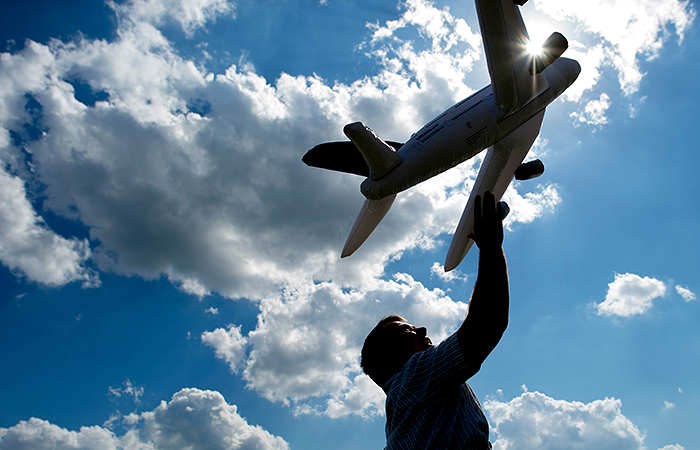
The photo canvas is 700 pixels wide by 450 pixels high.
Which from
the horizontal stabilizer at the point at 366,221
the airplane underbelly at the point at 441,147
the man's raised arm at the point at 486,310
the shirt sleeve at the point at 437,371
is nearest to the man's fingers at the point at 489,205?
the man's raised arm at the point at 486,310

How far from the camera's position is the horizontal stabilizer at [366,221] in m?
12.3

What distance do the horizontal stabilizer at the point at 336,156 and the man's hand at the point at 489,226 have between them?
9.05 m

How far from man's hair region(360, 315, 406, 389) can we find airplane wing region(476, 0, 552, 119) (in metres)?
7.85

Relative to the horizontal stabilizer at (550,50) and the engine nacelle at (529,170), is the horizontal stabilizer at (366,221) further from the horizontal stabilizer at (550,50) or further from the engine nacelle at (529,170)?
the horizontal stabilizer at (550,50)

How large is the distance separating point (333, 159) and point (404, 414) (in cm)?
994

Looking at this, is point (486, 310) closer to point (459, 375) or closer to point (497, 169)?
point (459, 375)

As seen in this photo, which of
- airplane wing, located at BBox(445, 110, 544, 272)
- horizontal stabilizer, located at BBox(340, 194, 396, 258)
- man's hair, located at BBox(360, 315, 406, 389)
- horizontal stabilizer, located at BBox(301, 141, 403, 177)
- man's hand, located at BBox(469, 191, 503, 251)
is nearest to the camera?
man's hand, located at BBox(469, 191, 503, 251)

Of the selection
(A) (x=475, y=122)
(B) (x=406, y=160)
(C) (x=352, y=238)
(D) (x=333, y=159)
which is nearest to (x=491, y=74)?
(A) (x=475, y=122)

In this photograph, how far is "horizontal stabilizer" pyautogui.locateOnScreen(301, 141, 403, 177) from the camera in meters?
12.1

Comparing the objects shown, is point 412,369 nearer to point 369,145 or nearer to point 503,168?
point 369,145

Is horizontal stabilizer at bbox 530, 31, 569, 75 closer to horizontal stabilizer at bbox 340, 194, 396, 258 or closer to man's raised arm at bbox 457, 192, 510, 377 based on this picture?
horizontal stabilizer at bbox 340, 194, 396, 258

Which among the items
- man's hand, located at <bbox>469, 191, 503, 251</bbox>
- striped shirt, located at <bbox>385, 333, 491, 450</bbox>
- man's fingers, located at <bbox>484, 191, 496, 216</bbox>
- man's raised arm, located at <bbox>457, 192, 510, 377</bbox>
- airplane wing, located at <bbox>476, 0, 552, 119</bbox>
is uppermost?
airplane wing, located at <bbox>476, 0, 552, 119</bbox>

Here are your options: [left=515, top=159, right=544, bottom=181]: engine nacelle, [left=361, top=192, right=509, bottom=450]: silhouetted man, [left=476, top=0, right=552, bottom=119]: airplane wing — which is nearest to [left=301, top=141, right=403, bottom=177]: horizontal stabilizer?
[left=476, top=0, right=552, bottom=119]: airplane wing

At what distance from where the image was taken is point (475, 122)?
10586 millimetres
